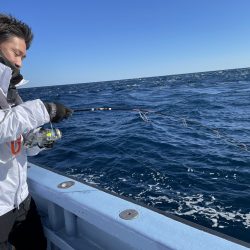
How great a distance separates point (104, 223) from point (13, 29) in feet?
4.86

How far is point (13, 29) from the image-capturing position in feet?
6.67

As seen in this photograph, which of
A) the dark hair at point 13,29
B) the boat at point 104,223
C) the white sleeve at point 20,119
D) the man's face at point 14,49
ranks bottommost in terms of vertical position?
the boat at point 104,223

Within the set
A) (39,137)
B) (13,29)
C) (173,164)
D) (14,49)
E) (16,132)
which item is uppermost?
(13,29)

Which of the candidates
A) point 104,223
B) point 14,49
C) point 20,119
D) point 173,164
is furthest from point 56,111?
point 173,164

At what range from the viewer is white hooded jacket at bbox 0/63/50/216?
64.2 inches

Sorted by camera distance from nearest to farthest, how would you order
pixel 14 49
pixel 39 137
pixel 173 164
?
pixel 14 49, pixel 39 137, pixel 173 164

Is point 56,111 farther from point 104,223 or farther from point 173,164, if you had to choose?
point 173,164

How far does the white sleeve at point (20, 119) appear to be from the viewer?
1.61m

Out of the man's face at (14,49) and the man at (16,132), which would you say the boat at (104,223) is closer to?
the man at (16,132)

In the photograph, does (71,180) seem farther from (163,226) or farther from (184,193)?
(184,193)

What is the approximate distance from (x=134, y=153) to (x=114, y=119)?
5.56m

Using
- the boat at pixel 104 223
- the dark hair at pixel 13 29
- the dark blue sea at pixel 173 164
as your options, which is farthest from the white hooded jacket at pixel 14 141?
the dark blue sea at pixel 173 164

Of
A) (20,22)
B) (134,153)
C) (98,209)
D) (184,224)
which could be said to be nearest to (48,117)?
(98,209)

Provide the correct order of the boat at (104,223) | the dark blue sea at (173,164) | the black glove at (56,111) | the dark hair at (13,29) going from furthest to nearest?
the dark blue sea at (173,164) < the dark hair at (13,29) < the black glove at (56,111) < the boat at (104,223)
